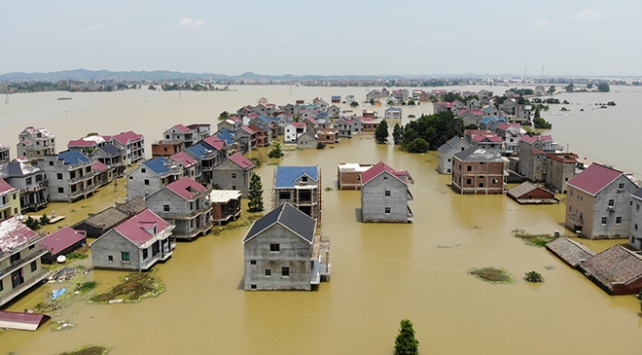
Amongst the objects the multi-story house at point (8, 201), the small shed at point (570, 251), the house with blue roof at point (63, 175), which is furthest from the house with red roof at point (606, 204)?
the house with blue roof at point (63, 175)

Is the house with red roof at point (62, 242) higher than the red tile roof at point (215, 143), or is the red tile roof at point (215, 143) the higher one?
the red tile roof at point (215, 143)

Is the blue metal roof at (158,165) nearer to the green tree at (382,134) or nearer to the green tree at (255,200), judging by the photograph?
the green tree at (255,200)

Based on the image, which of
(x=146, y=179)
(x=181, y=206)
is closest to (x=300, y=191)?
(x=181, y=206)

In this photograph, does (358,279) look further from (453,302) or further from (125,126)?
(125,126)

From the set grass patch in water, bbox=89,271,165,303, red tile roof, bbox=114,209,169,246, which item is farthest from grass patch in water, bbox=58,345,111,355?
red tile roof, bbox=114,209,169,246

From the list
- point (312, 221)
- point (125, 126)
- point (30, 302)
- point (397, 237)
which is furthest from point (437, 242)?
point (125, 126)

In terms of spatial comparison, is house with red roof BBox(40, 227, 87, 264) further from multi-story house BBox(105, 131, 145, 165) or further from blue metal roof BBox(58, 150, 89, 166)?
multi-story house BBox(105, 131, 145, 165)
